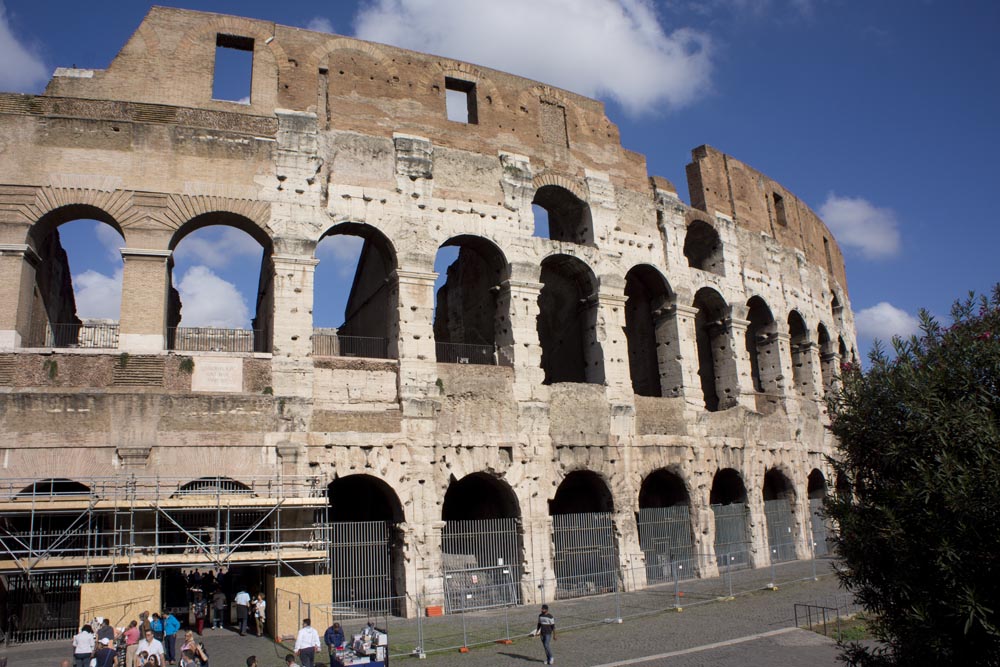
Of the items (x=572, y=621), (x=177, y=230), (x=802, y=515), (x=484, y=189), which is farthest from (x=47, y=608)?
(x=802, y=515)

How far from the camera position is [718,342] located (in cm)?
2042

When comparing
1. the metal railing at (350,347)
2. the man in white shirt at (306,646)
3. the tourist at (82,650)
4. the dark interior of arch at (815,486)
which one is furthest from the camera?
the dark interior of arch at (815,486)

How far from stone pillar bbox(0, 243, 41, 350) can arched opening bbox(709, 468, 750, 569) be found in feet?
46.8

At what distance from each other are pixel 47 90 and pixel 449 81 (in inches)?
300

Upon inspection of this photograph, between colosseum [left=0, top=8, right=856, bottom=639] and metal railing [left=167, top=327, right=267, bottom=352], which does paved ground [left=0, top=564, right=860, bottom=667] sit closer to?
colosseum [left=0, top=8, right=856, bottom=639]

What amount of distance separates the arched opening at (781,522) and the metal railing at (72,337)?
15587 mm

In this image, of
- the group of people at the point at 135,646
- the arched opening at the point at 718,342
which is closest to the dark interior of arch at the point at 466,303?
the arched opening at the point at 718,342

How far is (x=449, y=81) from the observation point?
16.9 meters

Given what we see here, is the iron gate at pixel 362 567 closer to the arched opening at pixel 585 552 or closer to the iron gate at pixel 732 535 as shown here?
the arched opening at pixel 585 552

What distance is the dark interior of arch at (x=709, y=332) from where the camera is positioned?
2027cm

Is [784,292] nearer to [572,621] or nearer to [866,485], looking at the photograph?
[572,621]

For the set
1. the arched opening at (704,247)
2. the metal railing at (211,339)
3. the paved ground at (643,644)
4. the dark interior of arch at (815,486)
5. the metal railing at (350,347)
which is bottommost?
the paved ground at (643,644)

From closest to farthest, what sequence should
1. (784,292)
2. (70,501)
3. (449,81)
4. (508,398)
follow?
(70,501) → (508,398) → (449,81) → (784,292)

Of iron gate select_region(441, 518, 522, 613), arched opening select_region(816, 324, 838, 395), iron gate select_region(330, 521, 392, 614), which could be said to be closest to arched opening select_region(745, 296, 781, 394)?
arched opening select_region(816, 324, 838, 395)
